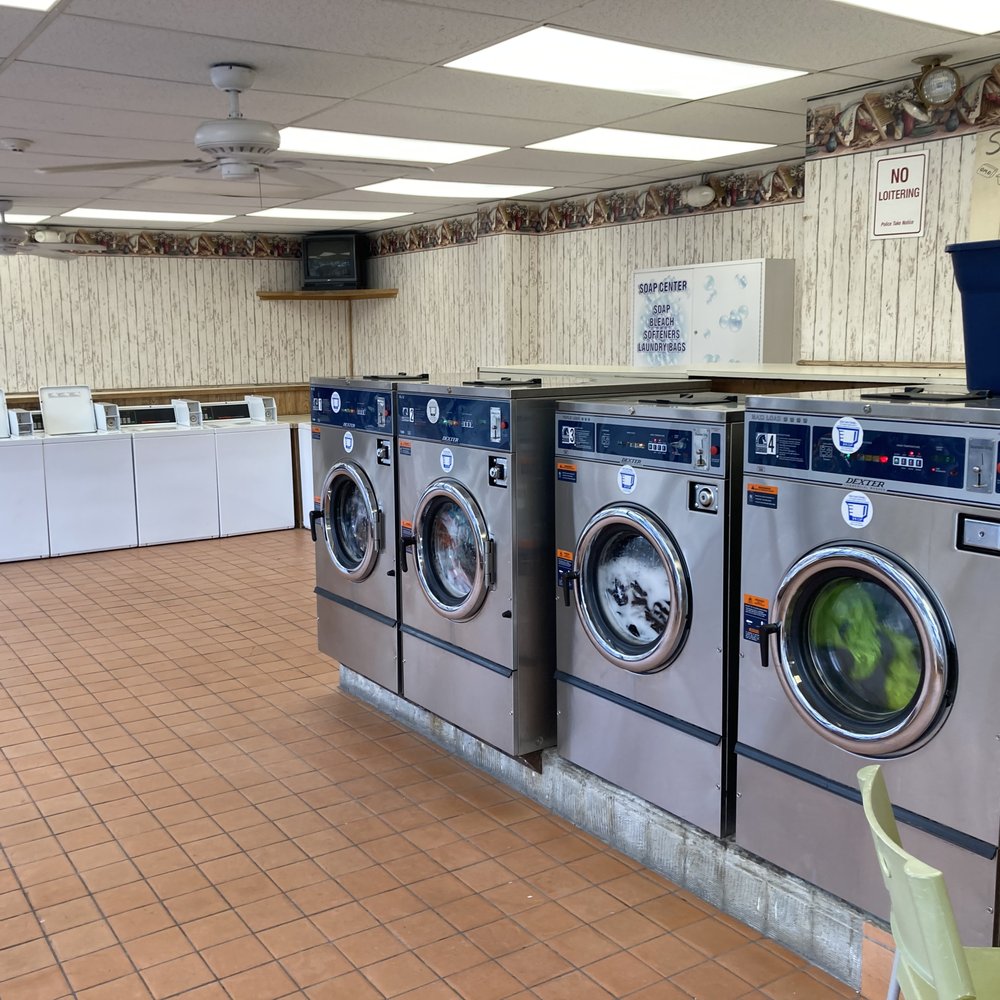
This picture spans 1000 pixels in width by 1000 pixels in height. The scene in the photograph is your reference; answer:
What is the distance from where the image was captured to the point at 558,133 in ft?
19.4

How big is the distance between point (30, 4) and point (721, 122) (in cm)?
365

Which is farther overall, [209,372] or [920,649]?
[209,372]

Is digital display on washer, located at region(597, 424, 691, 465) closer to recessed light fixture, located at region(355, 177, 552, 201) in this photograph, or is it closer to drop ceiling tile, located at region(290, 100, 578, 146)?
drop ceiling tile, located at region(290, 100, 578, 146)

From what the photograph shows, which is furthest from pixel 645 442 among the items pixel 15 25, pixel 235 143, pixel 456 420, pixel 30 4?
pixel 15 25

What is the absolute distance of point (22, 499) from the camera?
8.35 meters

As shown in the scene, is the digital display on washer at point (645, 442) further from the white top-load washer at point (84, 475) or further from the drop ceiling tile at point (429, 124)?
the white top-load washer at point (84, 475)

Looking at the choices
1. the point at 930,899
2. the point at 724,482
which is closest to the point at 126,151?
the point at 724,482

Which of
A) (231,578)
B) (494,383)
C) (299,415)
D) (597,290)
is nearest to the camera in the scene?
(494,383)

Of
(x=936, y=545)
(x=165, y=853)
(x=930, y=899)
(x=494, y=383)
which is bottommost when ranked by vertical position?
(x=165, y=853)

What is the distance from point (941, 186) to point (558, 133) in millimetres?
2116

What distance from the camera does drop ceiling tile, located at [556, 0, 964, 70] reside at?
3.71 m

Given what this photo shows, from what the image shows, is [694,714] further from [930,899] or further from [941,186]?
[941,186]

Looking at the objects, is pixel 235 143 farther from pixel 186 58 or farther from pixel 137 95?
pixel 137 95

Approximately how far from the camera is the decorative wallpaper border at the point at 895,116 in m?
4.69
